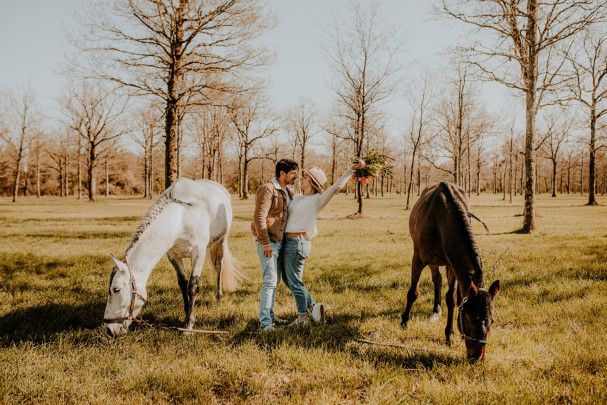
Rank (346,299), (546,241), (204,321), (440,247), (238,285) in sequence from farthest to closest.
A: (546,241) < (238,285) < (346,299) < (204,321) < (440,247)

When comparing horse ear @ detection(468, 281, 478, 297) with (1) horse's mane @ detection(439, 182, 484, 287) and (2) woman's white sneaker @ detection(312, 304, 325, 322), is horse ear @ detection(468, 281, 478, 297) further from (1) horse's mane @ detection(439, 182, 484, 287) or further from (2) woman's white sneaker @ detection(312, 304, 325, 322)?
(2) woman's white sneaker @ detection(312, 304, 325, 322)

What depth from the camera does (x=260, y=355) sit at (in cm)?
335

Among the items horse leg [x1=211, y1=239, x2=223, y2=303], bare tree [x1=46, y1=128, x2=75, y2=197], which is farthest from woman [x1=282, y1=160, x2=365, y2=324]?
bare tree [x1=46, y1=128, x2=75, y2=197]

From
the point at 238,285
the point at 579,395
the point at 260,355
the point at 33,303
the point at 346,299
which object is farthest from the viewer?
the point at 238,285

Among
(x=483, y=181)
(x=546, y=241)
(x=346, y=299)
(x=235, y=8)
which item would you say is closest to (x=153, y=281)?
(x=346, y=299)

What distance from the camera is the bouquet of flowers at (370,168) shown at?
15.1ft

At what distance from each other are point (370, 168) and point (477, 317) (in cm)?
232

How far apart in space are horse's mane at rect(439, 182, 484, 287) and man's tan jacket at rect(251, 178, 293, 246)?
207cm

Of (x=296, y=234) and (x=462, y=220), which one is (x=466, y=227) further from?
(x=296, y=234)

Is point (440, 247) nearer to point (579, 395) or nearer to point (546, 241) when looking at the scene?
point (579, 395)

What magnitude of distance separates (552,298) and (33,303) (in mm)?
7940

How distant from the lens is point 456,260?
346 cm

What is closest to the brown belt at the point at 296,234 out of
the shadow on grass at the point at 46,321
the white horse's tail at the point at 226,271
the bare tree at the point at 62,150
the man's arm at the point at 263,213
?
the man's arm at the point at 263,213

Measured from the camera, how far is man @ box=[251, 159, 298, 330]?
405 cm
